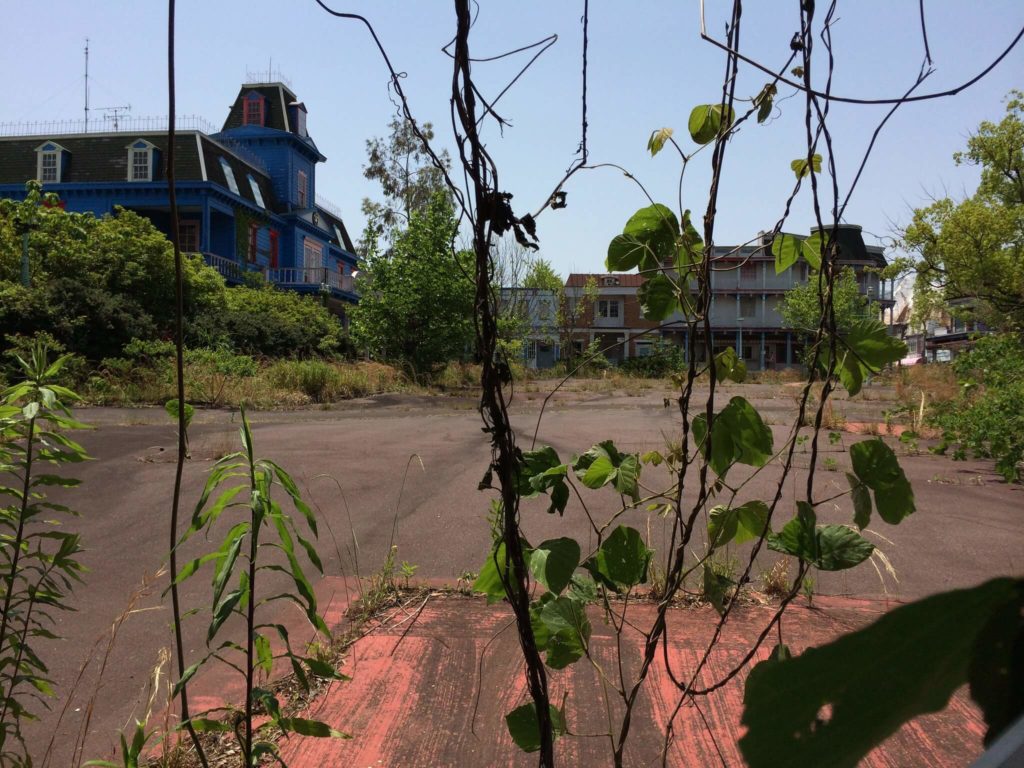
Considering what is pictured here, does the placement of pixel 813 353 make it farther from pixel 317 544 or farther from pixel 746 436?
pixel 317 544

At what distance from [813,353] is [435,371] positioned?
63.2 feet

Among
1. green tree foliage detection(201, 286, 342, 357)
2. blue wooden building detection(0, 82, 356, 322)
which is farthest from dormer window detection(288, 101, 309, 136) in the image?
green tree foliage detection(201, 286, 342, 357)

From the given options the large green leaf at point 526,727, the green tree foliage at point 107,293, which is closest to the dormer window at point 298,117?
the green tree foliage at point 107,293

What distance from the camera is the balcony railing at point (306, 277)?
1283 inches

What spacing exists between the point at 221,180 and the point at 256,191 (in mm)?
2792

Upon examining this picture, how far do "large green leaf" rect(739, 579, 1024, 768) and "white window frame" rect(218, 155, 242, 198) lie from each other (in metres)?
31.7

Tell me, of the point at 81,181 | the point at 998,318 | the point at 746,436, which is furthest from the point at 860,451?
the point at 81,181

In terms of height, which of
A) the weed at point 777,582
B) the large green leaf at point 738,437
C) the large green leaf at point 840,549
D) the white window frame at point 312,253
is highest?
the white window frame at point 312,253

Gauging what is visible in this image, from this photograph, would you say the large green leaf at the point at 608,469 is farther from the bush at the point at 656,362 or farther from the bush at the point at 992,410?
the bush at the point at 656,362

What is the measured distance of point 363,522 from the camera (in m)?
4.88

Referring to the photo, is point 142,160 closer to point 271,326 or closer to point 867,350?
point 271,326

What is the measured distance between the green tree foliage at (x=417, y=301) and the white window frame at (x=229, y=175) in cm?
1196

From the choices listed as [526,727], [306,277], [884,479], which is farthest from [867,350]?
[306,277]

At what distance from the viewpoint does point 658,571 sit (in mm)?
3395
